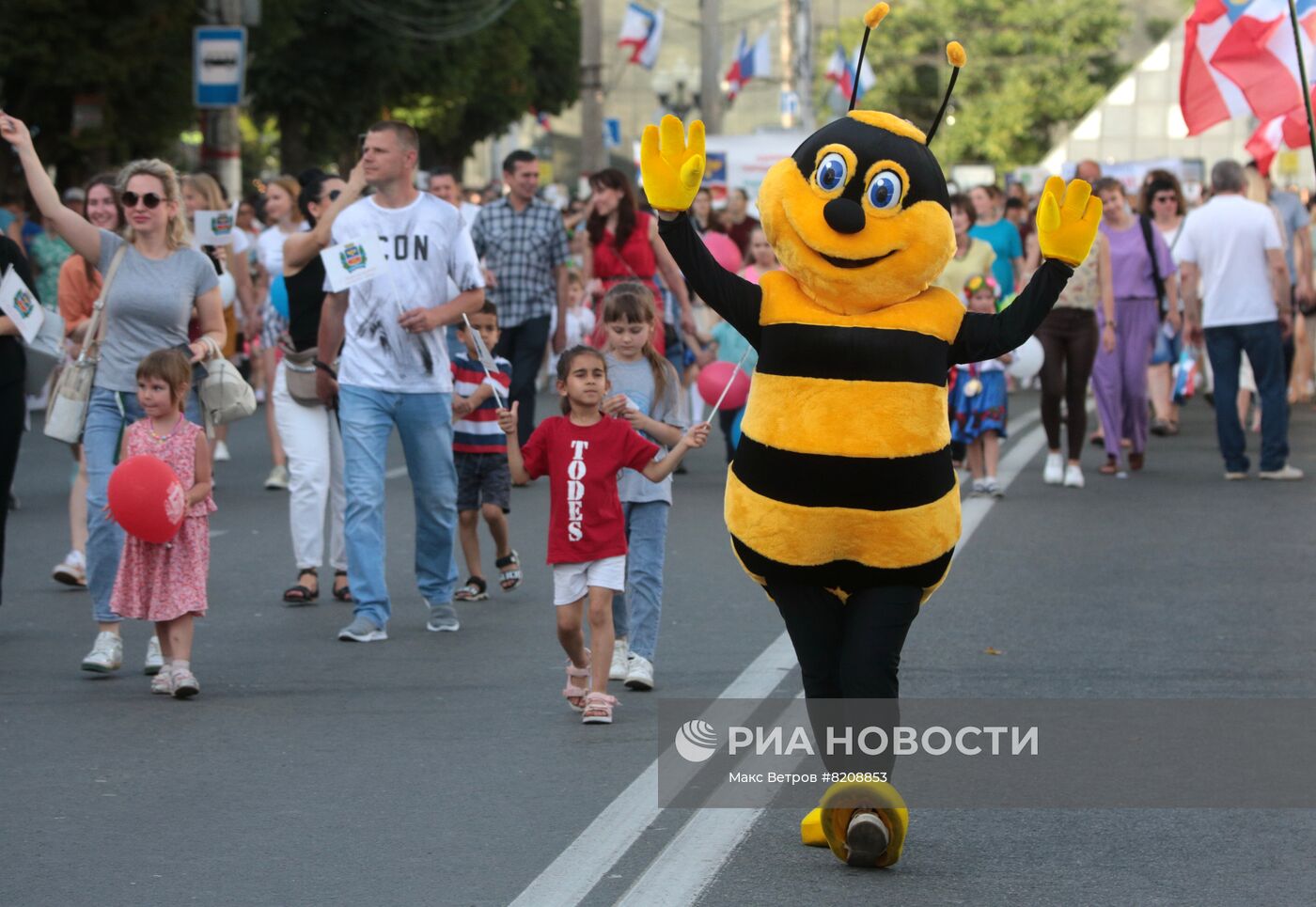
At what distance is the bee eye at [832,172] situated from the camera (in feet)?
18.2

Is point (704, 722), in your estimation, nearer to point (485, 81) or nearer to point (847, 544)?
point (847, 544)

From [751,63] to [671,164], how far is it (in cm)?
4482

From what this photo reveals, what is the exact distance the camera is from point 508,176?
13695 millimetres

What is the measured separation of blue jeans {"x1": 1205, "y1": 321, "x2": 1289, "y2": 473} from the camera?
1442 centimetres

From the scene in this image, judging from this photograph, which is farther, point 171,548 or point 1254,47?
point 1254,47

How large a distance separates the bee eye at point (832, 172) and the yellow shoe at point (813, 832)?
157cm

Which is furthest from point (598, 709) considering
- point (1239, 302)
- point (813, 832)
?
point (1239, 302)

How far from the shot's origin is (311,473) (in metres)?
10.0

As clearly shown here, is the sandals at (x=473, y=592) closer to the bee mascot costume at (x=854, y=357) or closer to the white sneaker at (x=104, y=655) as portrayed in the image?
the white sneaker at (x=104, y=655)

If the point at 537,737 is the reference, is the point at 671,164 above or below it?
above

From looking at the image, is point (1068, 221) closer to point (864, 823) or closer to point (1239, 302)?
point (864, 823)

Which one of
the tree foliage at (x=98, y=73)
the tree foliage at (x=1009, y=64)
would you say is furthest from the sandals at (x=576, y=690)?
the tree foliage at (x=1009, y=64)

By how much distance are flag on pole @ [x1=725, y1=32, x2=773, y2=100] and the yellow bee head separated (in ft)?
139

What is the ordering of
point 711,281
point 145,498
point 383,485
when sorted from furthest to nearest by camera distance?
point 383,485 → point 145,498 → point 711,281
